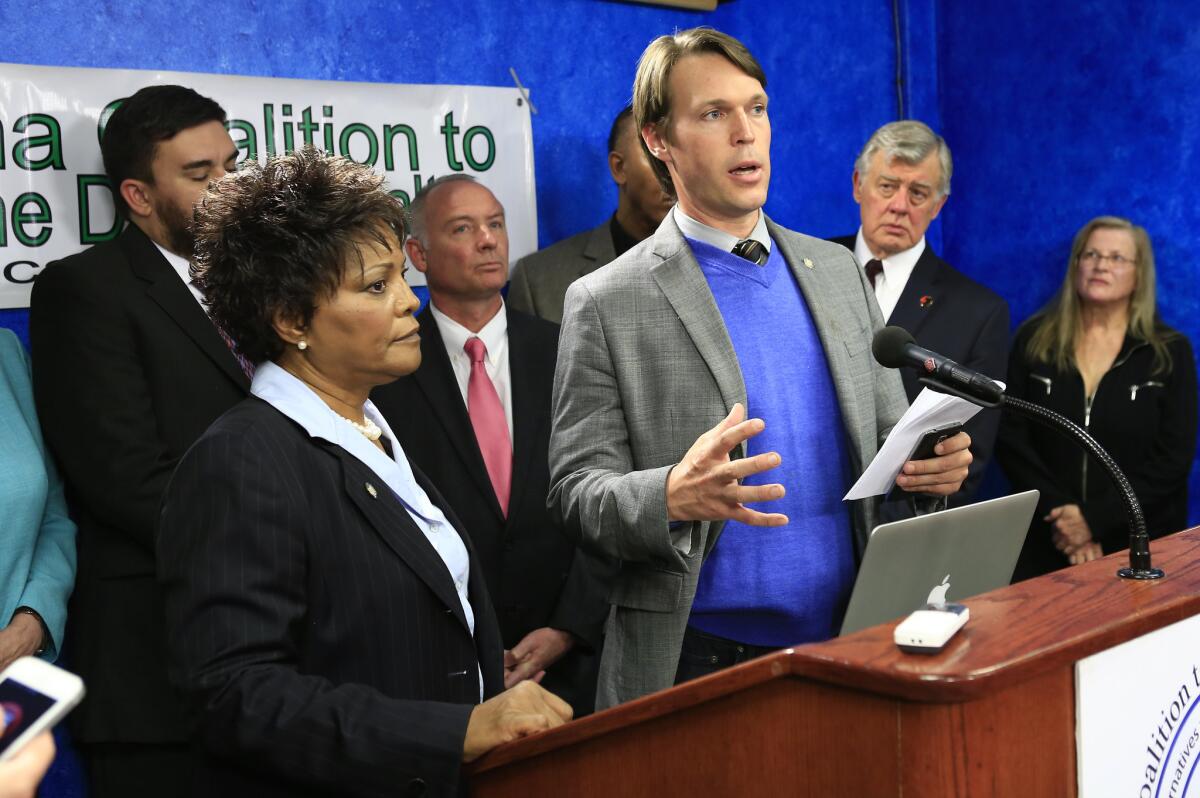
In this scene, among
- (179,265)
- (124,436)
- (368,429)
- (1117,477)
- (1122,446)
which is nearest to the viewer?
→ (1117,477)

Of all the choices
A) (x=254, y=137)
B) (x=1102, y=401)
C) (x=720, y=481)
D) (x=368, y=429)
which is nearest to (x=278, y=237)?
(x=368, y=429)

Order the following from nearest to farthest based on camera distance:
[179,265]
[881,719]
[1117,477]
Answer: [881,719], [1117,477], [179,265]

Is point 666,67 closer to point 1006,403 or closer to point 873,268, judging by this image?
point 1006,403

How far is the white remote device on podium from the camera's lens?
117 cm

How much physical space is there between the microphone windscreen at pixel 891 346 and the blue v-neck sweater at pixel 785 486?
0.30 meters

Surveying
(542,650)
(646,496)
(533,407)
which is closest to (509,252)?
(533,407)

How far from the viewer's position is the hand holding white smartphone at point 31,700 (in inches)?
38.4

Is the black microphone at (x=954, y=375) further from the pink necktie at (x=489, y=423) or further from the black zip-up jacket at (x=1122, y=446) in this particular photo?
the black zip-up jacket at (x=1122, y=446)

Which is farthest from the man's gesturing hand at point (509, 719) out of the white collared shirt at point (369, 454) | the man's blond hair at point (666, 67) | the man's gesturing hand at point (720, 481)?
the man's blond hair at point (666, 67)

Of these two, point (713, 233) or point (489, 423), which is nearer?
point (713, 233)

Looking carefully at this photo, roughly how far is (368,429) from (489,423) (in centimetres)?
127

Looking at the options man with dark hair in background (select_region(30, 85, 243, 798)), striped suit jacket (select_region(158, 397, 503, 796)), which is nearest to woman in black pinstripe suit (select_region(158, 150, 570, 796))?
striped suit jacket (select_region(158, 397, 503, 796))

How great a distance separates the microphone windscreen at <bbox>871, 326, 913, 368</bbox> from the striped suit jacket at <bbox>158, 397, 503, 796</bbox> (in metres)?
0.66

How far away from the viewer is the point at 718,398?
1958mm
